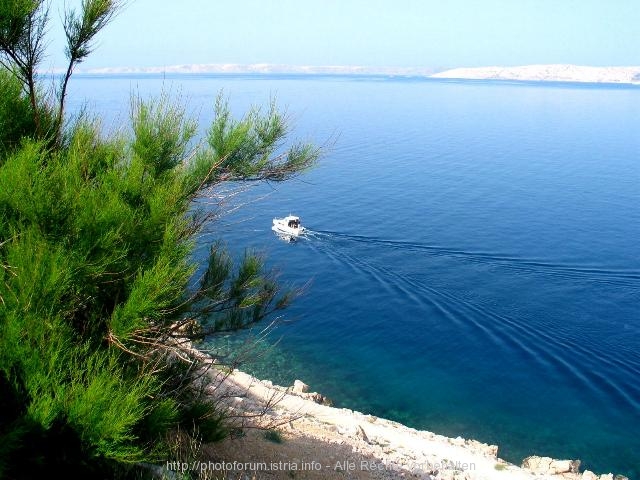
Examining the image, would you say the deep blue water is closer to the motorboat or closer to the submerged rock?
the motorboat

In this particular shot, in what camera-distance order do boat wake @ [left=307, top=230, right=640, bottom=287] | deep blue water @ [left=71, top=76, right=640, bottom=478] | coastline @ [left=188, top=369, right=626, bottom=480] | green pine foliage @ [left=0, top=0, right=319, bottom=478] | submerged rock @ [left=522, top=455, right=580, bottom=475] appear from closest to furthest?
1. green pine foliage @ [left=0, top=0, right=319, bottom=478]
2. coastline @ [left=188, top=369, right=626, bottom=480]
3. submerged rock @ [left=522, top=455, right=580, bottom=475]
4. deep blue water @ [left=71, top=76, right=640, bottom=478]
5. boat wake @ [left=307, top=230, right=640, bottom=287]

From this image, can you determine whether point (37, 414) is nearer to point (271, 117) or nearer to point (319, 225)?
point (271, 117)

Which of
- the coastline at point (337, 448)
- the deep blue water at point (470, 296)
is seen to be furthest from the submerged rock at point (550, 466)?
the deep blue water at point (470, 296)

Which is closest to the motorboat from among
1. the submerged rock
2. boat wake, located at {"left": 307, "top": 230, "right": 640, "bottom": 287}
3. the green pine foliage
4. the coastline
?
boat wake, located at {"left": 307, "top": 230, "right": 640, "bottom": 287}

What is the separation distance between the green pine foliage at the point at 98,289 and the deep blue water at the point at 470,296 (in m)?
1.84

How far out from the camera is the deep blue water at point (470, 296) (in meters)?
20.2

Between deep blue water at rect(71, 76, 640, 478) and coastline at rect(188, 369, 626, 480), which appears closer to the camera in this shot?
coastline at rect(188, 369, 626, 480)

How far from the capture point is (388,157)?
5591cm

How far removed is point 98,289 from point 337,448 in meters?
7.96

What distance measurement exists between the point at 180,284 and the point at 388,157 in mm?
50620

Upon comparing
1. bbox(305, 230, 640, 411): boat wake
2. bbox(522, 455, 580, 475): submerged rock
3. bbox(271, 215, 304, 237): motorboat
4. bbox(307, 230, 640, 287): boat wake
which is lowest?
bbox(522, 455, 580, 475): submerged rock

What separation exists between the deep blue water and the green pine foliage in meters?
1.84

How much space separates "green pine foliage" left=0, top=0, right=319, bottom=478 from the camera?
18.6 feet

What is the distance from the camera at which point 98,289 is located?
6867 mm
